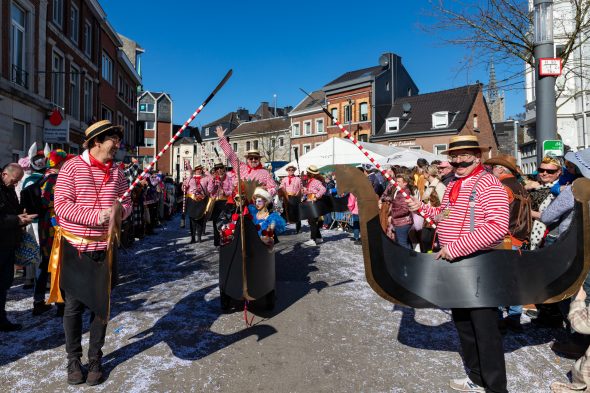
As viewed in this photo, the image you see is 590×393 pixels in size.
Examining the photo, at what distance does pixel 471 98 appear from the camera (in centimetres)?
3344

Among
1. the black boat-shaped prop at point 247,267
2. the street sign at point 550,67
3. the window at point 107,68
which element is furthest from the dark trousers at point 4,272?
the window at point 107,68

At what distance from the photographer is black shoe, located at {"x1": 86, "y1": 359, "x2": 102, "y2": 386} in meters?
3.21

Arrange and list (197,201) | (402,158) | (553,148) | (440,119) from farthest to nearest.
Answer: (440,119) → (402,158) → (197,201) → (553,148)

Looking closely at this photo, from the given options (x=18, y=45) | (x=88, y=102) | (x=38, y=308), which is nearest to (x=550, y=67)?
(x=38, y=308)

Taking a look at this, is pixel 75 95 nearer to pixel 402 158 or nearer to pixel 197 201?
pixel 197 201

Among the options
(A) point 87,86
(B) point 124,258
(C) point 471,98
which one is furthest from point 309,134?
(B) point 124,258

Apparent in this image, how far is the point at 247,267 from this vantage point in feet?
14.9

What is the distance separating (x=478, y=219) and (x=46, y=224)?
501cm

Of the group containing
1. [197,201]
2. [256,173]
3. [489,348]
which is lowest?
[489,348]

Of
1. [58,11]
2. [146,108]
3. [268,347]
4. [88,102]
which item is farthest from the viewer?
[146,108]

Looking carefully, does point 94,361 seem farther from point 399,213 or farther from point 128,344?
point 399,213

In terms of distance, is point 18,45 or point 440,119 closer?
point 18,45

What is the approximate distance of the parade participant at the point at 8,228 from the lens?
436cm

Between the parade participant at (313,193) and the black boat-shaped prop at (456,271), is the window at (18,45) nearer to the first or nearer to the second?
the parade participant at (313,193)
